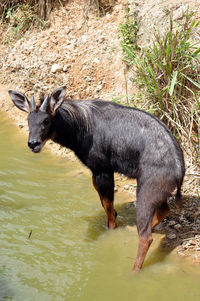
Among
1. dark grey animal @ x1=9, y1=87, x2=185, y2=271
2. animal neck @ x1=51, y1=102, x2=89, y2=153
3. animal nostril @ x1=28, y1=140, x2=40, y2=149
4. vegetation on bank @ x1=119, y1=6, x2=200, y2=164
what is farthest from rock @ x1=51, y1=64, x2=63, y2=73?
animal nostril @ x1=28, y1=140, x2=40, y2=149

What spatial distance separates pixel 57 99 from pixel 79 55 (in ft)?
13.8

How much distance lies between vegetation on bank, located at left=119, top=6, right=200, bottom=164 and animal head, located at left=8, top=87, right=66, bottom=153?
1.93m

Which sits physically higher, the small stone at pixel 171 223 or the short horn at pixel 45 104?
the short horn at pixel 45 104

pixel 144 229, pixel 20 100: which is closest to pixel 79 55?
pixel 20 100

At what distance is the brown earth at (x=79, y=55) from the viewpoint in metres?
8.05

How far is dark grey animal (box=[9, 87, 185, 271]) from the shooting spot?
191 inches

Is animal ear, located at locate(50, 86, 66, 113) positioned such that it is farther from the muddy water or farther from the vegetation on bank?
the vegetation on bank

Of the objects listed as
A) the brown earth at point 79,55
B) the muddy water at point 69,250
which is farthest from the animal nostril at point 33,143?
the brown earth at point 79,55

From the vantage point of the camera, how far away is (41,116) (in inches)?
205

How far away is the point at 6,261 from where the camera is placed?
16.2 ft

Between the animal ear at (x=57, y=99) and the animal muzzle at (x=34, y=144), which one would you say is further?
the animal ear at (x=57, y=99)

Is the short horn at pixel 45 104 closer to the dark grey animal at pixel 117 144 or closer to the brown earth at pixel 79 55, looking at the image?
the dark grey animal at pixel 117 144

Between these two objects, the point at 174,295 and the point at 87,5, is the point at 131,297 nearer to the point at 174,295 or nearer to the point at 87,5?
the point at 174,295

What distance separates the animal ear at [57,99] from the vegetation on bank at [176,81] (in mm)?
1881
